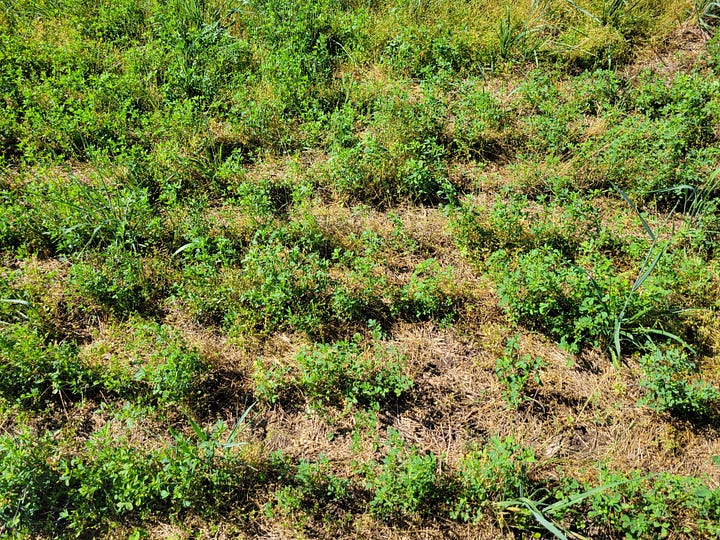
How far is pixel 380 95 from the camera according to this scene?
18.7 feet

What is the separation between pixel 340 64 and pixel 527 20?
83.3 inches

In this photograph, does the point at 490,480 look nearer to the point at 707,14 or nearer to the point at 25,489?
the point at 25,489

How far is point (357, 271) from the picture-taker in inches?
179

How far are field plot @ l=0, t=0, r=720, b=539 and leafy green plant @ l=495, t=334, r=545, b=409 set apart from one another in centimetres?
3

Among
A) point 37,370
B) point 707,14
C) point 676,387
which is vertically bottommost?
point 37,370

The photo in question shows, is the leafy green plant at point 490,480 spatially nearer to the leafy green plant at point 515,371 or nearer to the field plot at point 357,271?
the field plot at point 357,271

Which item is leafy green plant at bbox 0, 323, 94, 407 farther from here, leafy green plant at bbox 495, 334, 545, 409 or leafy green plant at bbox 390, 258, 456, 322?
leafy green plant at bbox 495, 334, 545, 409

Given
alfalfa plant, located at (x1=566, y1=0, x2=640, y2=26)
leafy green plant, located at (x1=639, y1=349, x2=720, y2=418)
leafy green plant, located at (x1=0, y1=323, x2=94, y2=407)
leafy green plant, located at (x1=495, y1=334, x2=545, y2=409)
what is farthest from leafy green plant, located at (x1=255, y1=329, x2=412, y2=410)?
alfalfa plant, located at (x1=566, y1=0, x2=640, y2=26)

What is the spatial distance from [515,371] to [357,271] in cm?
137

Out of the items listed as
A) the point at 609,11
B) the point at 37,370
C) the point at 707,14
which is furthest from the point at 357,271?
the point at 707,14

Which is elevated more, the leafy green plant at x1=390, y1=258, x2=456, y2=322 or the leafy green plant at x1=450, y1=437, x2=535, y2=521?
the leafy green plant at x1=390, y1=258, x2=456, y2=322

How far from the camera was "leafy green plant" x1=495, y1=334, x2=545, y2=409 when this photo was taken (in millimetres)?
3920

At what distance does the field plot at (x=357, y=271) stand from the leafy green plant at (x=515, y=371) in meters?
0.03

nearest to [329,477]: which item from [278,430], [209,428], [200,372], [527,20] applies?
[278,430]
